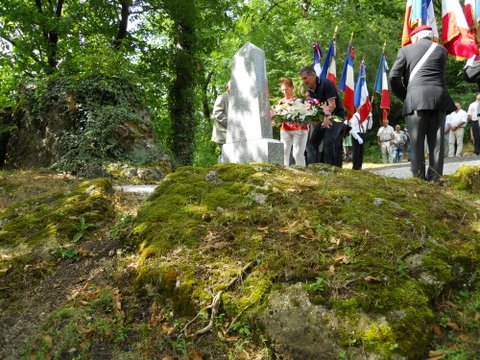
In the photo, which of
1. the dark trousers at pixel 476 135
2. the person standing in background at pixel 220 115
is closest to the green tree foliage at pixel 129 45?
the person standing in background at pixel 220 115

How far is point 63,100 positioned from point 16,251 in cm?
684

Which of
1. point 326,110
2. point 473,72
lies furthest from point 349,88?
point 473,72

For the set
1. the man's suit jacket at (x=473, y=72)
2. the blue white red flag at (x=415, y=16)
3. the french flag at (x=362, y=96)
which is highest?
the blue white red flag at (x=415, y=16)

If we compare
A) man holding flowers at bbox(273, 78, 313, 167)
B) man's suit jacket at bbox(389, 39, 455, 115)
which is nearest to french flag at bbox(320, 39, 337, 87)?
man holding flowers at bbox(273, 78, 313, 167)

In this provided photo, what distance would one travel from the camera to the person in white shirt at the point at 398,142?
18266 millimetres

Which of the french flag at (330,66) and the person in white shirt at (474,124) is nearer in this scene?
the french flag at (330,66)

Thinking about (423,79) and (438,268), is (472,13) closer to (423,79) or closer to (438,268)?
(423,79)

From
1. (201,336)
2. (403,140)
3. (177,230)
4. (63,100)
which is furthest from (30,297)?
(403,140)

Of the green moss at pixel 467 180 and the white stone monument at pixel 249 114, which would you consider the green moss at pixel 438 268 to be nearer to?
the green moss at pixel 467 180

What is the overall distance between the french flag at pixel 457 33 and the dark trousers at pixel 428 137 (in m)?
1.29

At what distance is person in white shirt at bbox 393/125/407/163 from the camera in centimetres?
1827

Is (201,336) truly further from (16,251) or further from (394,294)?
(16,251)

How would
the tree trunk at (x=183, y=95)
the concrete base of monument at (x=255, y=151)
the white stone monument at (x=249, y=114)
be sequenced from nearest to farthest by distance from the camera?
the concrete base of monument at (x=255, y=151)
the white stone monument at (x=249, y=114)
the tree trunk at (x=183, y=95)

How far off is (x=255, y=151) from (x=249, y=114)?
63cm
